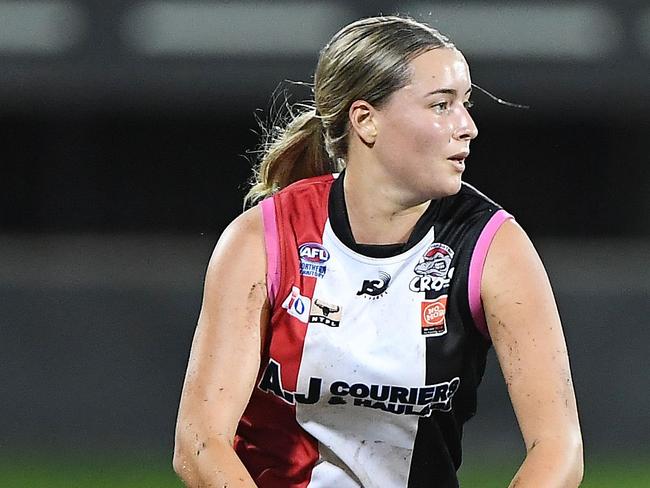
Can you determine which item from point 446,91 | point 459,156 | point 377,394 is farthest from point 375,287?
point 446,91

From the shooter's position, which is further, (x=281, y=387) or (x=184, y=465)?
(x=281, y=387)

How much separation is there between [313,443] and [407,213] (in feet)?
1.76

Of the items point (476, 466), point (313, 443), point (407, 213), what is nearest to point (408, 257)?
point (407, 213)

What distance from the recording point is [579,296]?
23.3 feet

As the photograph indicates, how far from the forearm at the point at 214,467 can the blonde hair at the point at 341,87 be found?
685 millimetres

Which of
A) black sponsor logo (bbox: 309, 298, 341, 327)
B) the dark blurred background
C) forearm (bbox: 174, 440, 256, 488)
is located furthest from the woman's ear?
the dark blurred background

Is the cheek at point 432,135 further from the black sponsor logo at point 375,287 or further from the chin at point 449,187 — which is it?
the black sponsor logo at point 375,287

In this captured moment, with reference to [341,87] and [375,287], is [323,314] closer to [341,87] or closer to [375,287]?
[375,287]

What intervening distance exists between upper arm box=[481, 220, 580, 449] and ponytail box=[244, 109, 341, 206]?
559mm

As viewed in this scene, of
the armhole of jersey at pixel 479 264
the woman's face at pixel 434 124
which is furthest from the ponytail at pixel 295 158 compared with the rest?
the armhole of jersey at pixel 479 264

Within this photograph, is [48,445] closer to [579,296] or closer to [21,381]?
[21,381]

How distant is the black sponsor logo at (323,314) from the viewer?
9.33ft

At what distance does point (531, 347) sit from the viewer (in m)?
2.71

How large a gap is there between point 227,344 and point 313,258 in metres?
0.26
